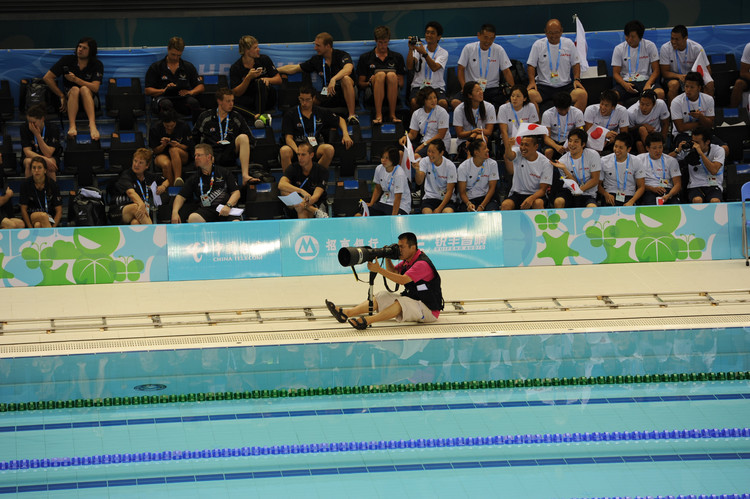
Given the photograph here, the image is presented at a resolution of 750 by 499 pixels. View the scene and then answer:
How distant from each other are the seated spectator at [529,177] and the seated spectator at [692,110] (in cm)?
210

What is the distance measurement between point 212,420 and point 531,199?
19.2ft

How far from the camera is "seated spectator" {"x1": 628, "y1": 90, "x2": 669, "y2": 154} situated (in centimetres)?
1198

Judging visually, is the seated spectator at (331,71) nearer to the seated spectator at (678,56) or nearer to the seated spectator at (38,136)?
the seated spectator at (38,136)

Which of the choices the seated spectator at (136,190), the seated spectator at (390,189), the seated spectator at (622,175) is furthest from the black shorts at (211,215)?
the seated spectator at (622,175)

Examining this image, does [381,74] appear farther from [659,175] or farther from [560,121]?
[659,175]

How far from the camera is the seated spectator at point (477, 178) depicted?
441 inches

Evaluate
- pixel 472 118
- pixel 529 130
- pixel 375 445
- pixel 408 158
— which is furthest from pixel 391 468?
pixel 472 118

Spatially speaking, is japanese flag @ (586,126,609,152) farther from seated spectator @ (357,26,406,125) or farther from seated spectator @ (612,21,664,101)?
seated spectator @ (357,26,406,125)

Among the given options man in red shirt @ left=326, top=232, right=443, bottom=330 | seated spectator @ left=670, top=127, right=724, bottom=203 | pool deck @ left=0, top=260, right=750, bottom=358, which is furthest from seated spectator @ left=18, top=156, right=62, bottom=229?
seated spectator @ left=670, top=127, right=724, bottom=203

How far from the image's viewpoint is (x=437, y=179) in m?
11.4

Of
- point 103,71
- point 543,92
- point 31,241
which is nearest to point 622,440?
point 31,241

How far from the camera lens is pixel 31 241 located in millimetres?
10008

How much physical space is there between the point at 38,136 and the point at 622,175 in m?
7.23

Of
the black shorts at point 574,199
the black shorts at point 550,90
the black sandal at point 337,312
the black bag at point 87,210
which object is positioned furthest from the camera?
the black shorts at point 550,90
